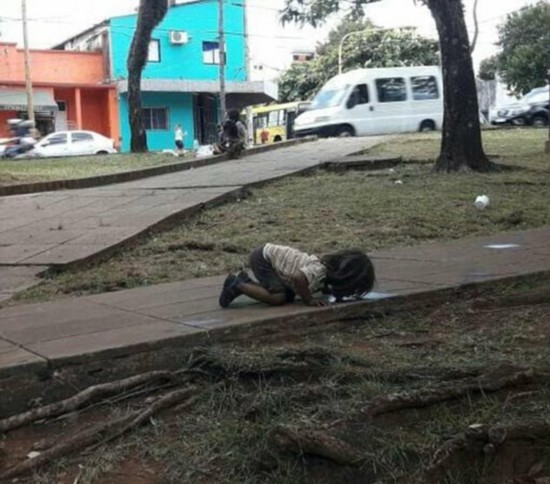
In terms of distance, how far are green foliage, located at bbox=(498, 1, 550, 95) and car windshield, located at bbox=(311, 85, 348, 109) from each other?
20632 millimetres

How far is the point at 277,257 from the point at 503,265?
2.00 m

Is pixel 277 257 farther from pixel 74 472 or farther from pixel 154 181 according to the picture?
pixel 154 181

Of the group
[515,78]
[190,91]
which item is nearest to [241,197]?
[190,91]

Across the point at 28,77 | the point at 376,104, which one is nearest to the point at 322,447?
the point at 376,104

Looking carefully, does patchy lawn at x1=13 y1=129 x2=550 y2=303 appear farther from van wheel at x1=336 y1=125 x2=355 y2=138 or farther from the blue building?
the blue building

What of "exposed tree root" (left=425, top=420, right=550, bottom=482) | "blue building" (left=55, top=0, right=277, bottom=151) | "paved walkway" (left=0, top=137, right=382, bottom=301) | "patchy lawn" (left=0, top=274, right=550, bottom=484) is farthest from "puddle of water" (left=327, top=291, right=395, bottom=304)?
"blue building" (left=55, top=0, right=277, bottom=151)

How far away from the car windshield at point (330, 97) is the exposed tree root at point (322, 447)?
24.0 m

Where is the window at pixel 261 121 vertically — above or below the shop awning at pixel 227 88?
below

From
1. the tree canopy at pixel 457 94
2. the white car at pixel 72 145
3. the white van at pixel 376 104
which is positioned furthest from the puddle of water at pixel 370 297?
the white car at pixel 72 145

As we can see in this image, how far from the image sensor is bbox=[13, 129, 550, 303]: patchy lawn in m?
6.72

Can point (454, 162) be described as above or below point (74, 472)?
above

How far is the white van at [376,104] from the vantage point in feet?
86.6

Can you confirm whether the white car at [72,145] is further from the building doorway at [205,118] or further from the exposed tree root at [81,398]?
the exposed tree root at [81,398]

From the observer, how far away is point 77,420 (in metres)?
3.52
